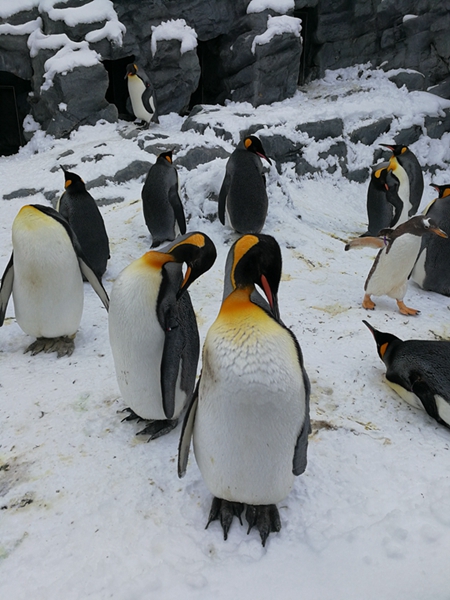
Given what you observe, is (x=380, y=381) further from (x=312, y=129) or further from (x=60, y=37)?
(x=60, y=37)

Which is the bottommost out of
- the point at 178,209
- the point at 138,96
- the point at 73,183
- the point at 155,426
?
the point at 155,426

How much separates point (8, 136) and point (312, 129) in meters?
7.98

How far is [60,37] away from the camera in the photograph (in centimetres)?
855

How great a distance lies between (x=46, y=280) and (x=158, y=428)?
3.56 feet

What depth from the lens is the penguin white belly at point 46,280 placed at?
8.38ft

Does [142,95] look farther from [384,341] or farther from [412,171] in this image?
[384,341]

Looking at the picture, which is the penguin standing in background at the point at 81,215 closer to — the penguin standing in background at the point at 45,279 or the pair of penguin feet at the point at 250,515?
the penguin standing in background at the point at 45,279

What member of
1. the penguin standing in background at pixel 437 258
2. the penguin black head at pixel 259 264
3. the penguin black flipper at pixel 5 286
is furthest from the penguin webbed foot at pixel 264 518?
the penguin standing in background at pixel 437 258

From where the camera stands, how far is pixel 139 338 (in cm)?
194

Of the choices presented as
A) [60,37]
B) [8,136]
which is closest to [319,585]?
[60,37]

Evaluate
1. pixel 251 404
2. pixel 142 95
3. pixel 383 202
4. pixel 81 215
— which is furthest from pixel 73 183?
pixel 142 95

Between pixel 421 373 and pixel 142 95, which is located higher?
pixel 142 95

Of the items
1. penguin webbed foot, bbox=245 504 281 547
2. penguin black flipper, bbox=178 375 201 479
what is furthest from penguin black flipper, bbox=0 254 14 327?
penguin webbed foot, bbox=245 504 281 547

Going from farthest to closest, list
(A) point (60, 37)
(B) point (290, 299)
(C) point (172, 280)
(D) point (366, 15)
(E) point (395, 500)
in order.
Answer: (D) point (366, 15) < (A) point (60, 37) < (B) point (290, 299) < (C) point (172, 280) < (E) point (395, 500)
